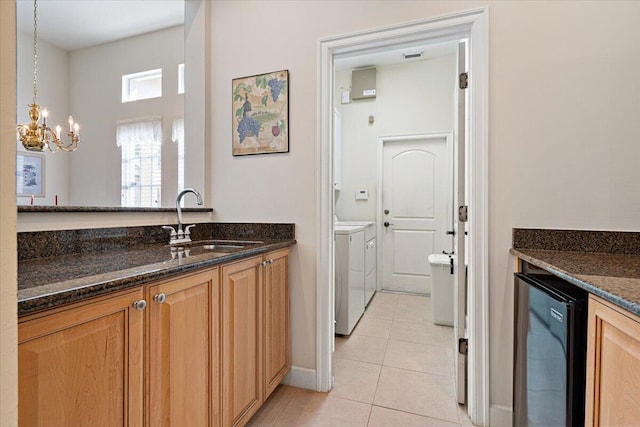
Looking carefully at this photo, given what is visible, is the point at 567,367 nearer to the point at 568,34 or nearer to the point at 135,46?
the point at 568,34

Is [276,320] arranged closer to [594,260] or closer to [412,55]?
[594,260]

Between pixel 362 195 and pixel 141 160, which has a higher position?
pixel 141 160

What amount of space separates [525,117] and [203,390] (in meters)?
1.98

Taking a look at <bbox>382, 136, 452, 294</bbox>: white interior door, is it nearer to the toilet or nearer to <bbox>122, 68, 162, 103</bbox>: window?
the toilet

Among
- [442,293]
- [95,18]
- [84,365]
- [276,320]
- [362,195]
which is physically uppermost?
[95,18]

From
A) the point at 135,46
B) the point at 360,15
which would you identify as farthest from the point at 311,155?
the point at 135,46

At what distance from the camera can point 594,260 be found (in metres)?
1.23

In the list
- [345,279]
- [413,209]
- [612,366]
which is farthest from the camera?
[413,209]

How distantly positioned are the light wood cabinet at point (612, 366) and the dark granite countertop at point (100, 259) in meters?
1.26

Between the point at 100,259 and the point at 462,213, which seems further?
the point at 462,213

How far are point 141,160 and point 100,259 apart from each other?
12.3 feet

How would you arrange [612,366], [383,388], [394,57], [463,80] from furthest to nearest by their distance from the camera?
[394,57] < [383,388] < [463,80] < [612,366]

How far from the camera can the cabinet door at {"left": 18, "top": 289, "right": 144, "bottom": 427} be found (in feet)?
2.21

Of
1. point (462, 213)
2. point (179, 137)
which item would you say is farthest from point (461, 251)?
point (179, 137)
